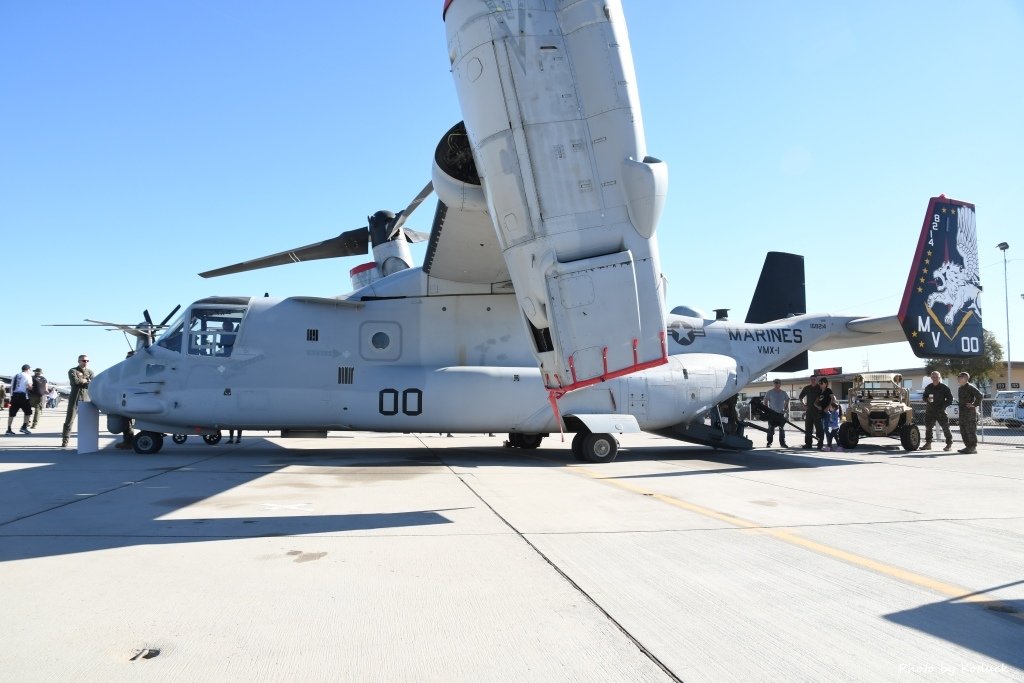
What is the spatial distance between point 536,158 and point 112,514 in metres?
5.14

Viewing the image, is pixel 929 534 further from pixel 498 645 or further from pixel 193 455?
pixel 193 455

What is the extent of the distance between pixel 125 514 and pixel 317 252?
32.0ft

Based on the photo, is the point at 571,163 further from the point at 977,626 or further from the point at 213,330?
the point at 213,330

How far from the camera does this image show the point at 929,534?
4.68 metres

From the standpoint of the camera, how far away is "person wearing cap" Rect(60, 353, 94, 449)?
39.4ft

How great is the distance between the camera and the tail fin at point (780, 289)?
48.4ft

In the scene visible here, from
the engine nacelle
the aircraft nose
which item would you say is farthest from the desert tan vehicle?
the aircraft nose

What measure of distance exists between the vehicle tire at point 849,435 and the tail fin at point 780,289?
276 cm

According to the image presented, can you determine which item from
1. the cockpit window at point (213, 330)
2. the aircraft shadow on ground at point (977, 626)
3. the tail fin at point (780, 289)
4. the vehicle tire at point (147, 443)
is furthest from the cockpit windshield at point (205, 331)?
the tail fin at point (780, 289)

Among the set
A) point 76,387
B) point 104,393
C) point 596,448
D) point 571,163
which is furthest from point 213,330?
point 571,163

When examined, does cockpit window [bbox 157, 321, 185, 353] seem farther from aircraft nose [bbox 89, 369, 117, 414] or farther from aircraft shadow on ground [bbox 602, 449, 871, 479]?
aircraft shadow on ground [bbox 602, 449, 871, 479]

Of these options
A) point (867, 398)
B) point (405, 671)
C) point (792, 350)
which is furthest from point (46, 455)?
point (867, 398)

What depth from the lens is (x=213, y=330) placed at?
11016 mm

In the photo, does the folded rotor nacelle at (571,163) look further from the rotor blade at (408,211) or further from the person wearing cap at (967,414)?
the person wearing cap at (967,414)
